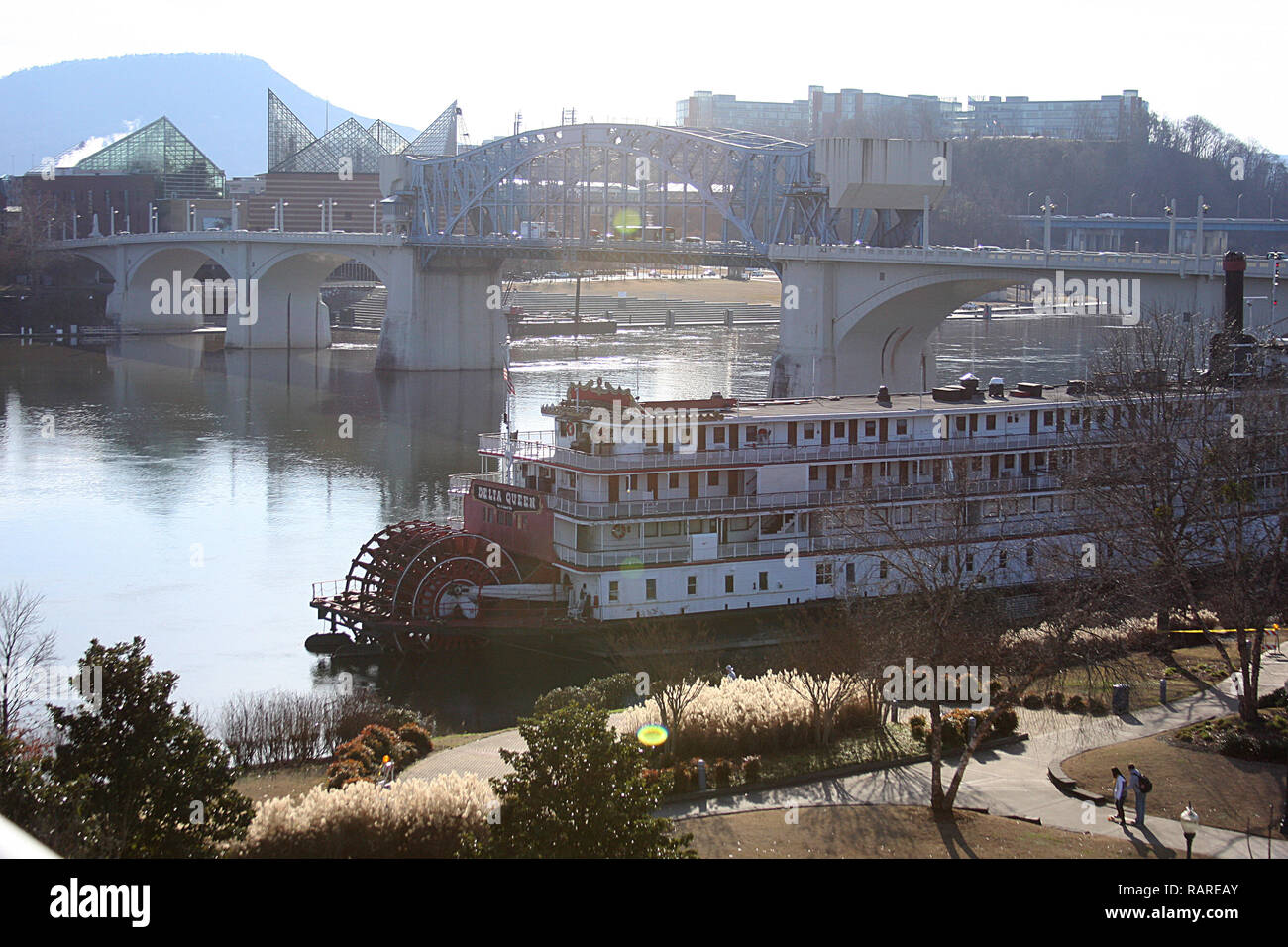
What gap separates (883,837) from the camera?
2031 cm

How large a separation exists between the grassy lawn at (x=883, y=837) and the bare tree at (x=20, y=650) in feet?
36.9

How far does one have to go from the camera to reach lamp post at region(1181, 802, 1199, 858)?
18.3 m

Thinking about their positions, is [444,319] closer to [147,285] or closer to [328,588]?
[147,285]

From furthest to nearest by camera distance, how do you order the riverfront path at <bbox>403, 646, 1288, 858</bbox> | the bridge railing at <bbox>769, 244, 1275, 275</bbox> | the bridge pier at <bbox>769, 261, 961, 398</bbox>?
the bridge pier at <bbox>769, 261, 961, 398</bbox> < the bridge railing at <bbox>769, 244, 1275, 275</bbox> < the riverfront path at <bbox>403, 646, 1288, 858</bbox>

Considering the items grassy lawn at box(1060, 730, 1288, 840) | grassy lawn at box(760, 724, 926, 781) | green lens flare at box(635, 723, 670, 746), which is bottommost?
grassy lawn at box(760, 724, 926, 781)

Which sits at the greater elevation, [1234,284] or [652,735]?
[1234,284]

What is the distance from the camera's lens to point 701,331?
131 metres

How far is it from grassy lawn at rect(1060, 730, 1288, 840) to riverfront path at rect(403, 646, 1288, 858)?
35 cm

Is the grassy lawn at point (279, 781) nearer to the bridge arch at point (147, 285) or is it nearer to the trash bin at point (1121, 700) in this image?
the trash bin at point (1121, 700)

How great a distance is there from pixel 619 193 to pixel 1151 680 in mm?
82961

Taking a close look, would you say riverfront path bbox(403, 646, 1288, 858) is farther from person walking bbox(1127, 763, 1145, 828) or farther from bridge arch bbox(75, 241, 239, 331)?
bridge arch bbox(75, 241, 239, 331)

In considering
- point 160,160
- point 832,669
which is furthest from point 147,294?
point 832,669

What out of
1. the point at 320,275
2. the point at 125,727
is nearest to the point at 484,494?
the point at 125,727

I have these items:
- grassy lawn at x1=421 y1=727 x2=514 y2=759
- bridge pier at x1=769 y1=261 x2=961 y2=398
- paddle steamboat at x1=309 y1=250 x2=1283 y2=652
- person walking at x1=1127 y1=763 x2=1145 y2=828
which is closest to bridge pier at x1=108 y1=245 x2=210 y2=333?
bridge pier at x1=769 y1=261 x2=961 y2=398
